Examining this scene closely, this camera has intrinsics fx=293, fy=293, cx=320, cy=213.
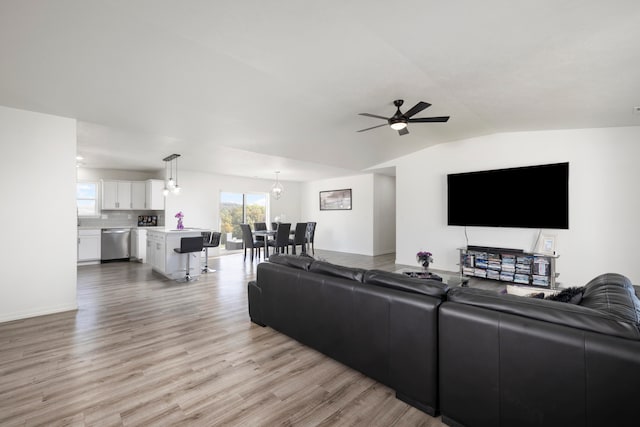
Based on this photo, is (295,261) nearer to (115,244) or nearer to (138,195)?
(115,244)

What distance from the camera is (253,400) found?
6.28ft

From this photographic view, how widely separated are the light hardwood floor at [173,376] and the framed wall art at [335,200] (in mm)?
6022

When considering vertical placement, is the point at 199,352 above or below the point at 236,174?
below

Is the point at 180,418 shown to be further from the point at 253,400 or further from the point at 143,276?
A: the point at 143,276

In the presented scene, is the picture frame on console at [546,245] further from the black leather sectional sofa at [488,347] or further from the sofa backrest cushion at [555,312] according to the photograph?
the sofa backrest cushion at [555,312]

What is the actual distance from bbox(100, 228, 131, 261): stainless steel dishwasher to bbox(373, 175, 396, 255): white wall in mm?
6617

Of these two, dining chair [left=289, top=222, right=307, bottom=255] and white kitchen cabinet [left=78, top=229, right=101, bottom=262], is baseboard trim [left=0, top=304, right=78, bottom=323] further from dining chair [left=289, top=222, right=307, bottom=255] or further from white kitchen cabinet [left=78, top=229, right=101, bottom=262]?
dining chair [left=289, top=222, right=307, bottom=255]

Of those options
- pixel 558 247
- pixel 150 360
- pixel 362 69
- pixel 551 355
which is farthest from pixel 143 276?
pixel 558 247

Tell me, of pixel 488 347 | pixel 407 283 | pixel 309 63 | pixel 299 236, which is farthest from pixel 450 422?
pixel 299 236

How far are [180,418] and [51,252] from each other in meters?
3.17

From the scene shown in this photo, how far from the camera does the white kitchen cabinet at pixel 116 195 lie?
749 centimetres

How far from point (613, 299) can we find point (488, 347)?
0.73 meters

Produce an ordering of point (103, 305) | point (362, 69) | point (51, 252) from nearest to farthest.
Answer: point (362, 69) → point (51, 252) → point (103, 305)

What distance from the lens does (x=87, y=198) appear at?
7.45m
